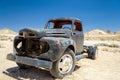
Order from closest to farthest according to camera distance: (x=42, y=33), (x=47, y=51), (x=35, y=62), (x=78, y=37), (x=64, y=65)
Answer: (x=35, y=62)
(x=47, y=51)
(x=42, y=33)
(x=64, y=65)
(x=78, y=37)

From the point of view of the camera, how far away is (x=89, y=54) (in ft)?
29.7

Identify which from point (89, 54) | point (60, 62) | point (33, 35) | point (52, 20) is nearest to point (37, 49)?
point (33, 35)

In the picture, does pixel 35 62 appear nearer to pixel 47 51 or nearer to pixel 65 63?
pixel 47 51

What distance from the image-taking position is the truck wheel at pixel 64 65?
16.0ft

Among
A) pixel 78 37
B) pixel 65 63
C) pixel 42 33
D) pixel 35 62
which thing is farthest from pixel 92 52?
pixel 35 62

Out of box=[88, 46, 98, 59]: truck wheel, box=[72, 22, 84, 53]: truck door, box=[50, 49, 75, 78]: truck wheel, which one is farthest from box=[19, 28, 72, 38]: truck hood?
box=[88, 46, 98, 59]: truck wheel

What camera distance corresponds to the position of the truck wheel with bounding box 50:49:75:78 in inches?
191

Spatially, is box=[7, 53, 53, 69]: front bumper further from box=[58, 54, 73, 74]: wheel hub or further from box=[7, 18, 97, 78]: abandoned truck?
box=[58, 54, 73, 74]: wheel hub

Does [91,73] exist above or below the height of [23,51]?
below

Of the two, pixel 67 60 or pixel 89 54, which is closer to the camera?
pixel 67 60

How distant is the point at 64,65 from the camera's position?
17.3 feet

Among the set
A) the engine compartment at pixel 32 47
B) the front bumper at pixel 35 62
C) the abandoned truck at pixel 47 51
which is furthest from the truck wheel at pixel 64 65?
the engine compartment at pixel 32 47

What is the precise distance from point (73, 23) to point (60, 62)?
2080 millimetres

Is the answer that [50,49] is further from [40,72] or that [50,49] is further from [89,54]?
[89,54]
